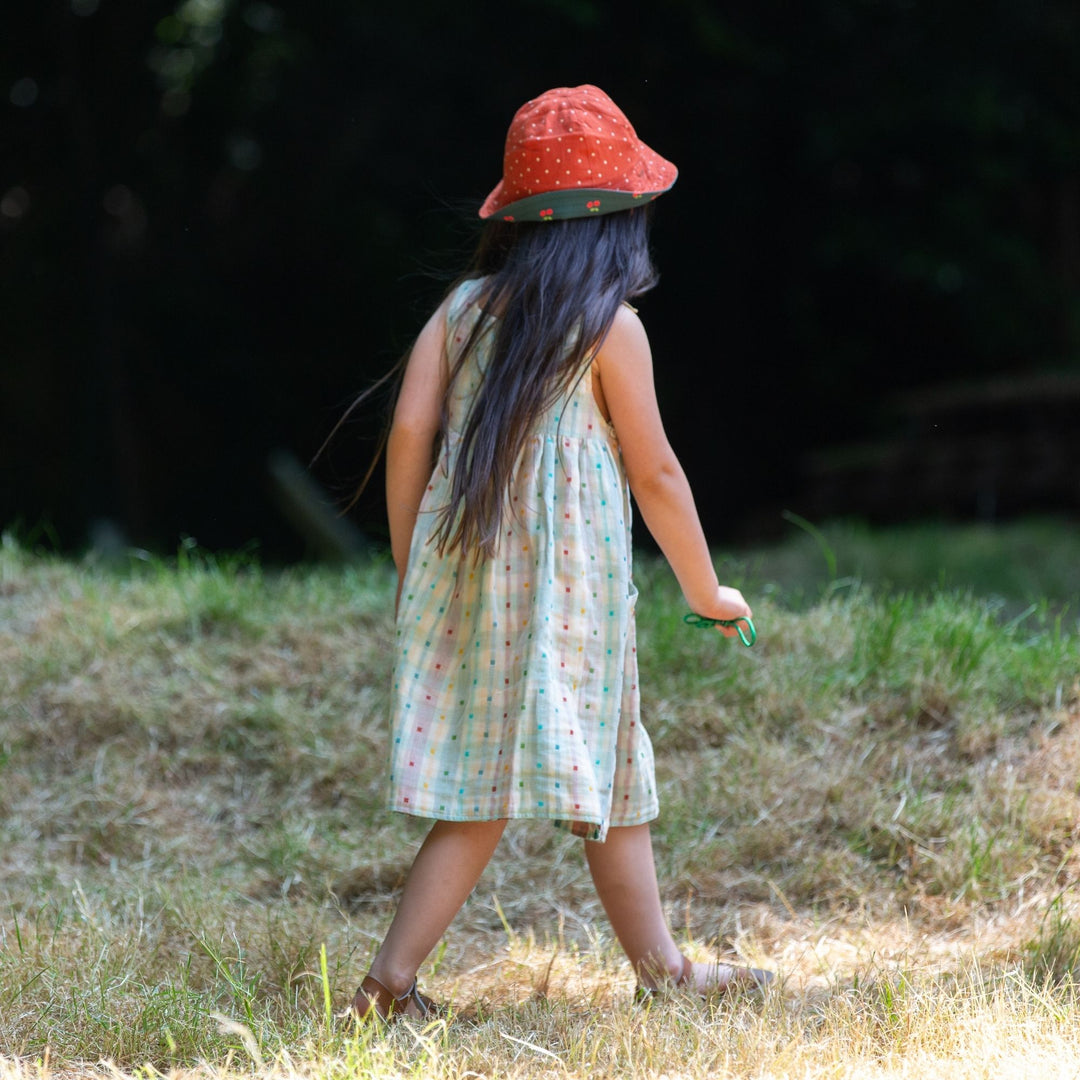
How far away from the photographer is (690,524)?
90.8 inches

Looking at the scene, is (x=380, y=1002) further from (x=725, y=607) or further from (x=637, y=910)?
(x=725, y=607)

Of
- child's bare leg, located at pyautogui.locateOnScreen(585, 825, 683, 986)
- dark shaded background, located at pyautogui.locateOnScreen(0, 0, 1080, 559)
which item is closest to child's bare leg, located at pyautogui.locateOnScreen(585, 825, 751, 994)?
child's bare leg, located at pyautogui.locateOnScreen(585, 825, 683, 986)

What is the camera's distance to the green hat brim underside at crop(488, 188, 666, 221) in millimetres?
2314

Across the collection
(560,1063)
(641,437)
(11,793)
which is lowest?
(11,793)

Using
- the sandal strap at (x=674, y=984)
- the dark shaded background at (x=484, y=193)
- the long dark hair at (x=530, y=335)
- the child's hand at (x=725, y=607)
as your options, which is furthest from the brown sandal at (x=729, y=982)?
the dark shaded background at (x=484, y=193)

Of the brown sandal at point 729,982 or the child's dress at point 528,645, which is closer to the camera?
the child's dress at point 528,645

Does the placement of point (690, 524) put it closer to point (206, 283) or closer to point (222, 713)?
point (222, 713)

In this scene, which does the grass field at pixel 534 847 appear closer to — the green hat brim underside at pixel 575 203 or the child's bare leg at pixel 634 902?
the child's bare leg at pixel 634 902

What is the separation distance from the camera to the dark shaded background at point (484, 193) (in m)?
10.0

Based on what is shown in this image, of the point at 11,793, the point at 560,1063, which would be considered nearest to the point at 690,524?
the point at 560,1063

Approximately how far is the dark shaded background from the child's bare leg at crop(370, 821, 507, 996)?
721 centimetres

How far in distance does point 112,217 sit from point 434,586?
32.7 ft

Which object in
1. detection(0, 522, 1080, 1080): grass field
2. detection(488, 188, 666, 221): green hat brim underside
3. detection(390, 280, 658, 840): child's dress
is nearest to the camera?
detection(0, 522, 1080, 1080): grass field

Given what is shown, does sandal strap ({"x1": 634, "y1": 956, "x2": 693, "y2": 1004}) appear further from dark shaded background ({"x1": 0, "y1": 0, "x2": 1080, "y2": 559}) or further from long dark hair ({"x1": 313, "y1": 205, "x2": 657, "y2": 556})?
dark shaded background ({"x1": 0, "y1": 0, "x2": 1080, "y2": 559})
